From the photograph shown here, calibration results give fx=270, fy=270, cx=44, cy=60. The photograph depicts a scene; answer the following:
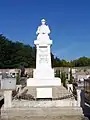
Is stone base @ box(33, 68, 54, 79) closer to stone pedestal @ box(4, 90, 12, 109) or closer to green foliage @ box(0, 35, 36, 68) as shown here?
stone pedestal @ box(4, 90, 12, 109)

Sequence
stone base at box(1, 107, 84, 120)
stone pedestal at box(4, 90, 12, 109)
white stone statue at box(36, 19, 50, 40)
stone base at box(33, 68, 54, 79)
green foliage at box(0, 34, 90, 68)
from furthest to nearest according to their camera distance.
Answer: green foliage at box(0, 34, 90, 68)
white stone statue at box(36, 19, 50, 40)
stone base at box(33, 68, 54, 79)
stone pedestal at box(4, 90, 12, 109)
stone base at box(1, 107, 84, 120)

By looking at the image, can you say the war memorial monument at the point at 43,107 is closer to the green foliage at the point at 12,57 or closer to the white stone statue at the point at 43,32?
the white stone statue at the point at 43,32

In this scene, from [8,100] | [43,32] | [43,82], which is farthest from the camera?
[43,32]

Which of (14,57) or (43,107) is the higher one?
(14,57)

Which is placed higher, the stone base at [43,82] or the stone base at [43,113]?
the stone base at [43,82]

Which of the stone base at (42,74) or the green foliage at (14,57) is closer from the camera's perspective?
the stone base at (42,74)

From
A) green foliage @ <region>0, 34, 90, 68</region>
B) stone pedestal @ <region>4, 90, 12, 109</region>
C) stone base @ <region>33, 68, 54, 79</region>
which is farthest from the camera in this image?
green foliage @ <region>0, 34, 90, 68</region>

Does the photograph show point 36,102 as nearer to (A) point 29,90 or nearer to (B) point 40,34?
(A) point 29,90

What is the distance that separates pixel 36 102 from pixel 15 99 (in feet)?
4.49

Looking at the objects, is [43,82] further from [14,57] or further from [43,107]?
[14,57]

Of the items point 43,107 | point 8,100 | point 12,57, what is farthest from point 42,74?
point 12,57

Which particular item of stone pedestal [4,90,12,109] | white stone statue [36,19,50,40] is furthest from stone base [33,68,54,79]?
stone pedestal [4,90,12,109]

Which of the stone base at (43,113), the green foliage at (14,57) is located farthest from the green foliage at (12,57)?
the stone base at (43,113)

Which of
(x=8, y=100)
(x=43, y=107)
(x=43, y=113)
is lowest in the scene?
(x=43, y=113)
